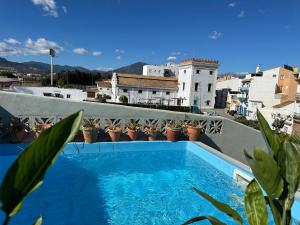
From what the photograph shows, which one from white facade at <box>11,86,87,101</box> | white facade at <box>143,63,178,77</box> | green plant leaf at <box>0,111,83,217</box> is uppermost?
white facade at <box>143,63,178,77</box>

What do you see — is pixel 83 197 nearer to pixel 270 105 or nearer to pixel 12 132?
pixel 12 132

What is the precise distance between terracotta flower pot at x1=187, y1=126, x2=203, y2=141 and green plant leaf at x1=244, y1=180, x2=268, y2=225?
28.0 feet

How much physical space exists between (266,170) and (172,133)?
8286 mm

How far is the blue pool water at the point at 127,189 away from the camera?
16.2ft

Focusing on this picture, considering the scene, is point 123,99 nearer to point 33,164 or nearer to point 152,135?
point 152,135

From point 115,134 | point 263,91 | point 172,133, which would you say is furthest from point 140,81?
point 115,134

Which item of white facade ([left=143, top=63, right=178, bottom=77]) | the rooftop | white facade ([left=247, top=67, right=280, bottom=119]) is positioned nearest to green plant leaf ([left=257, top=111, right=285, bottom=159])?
the rooftop

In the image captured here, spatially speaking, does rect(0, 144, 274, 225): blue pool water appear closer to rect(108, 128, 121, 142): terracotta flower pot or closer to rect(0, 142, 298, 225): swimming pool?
rect(0, 142, 298, 225): swimming pool

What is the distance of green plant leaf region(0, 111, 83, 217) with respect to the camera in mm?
918

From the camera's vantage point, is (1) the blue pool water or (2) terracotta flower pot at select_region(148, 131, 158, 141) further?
(2) terracotta flower pot at select_region(148, 131, 158, 141)

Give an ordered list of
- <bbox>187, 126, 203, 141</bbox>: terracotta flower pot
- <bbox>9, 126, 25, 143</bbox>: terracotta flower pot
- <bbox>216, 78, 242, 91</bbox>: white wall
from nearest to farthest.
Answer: <bbox>9, 126, 25, 143</bbox>: terracotta flower pot < <bbox>187, 126, 203, 141</bbox>: terracotta flower pot < <bbox>216, 78, 242, 91</bbox>: white wall

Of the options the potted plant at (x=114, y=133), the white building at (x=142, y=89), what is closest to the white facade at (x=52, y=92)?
the white building at (x=142, y=89)

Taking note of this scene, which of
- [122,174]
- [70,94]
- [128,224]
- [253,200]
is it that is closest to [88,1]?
[70,94]

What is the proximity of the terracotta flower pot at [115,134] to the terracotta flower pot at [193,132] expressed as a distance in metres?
2.86
